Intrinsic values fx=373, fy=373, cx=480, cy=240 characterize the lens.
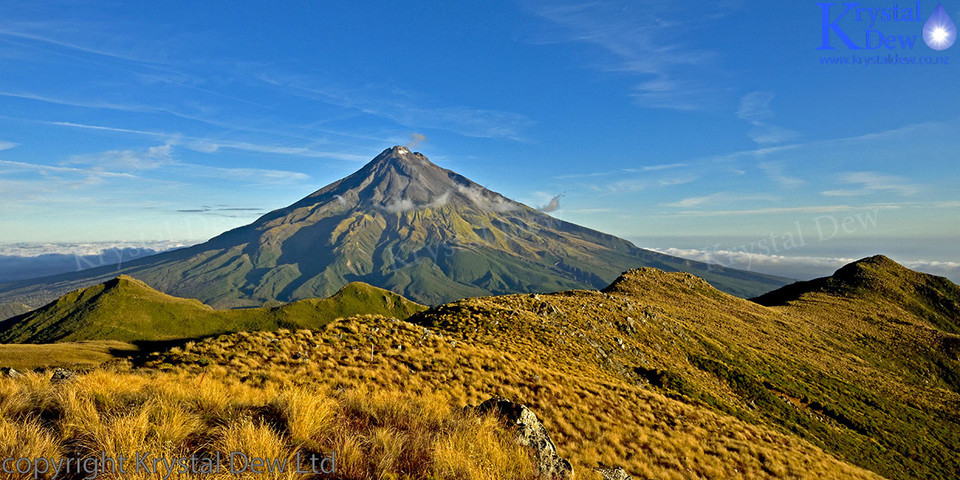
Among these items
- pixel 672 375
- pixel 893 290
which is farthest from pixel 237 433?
pixel 893 290

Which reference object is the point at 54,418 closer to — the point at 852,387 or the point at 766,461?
the point at 766,461

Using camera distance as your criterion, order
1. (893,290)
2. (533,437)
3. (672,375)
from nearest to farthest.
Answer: (533,437), (672,375), (893,290)

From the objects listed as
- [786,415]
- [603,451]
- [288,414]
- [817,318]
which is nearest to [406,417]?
[288,414]

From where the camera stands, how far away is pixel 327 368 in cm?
1789

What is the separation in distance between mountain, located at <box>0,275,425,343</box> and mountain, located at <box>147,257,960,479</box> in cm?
9001

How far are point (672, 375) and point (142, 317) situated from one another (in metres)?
143

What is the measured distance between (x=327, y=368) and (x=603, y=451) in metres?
12.8

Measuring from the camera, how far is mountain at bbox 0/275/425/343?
10456cm

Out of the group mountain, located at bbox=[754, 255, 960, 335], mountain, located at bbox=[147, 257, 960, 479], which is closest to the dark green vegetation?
mountain, located at bbox=[147, 257, 960, 479]

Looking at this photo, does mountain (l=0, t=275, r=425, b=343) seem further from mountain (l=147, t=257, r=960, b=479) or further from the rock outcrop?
the rock outcrop

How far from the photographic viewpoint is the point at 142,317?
112 metres

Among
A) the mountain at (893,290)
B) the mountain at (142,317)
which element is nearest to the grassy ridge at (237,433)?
the mountain at (142,317)

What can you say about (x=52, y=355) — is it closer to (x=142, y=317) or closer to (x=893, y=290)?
(x=142, y=317)

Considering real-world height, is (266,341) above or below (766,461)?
above
